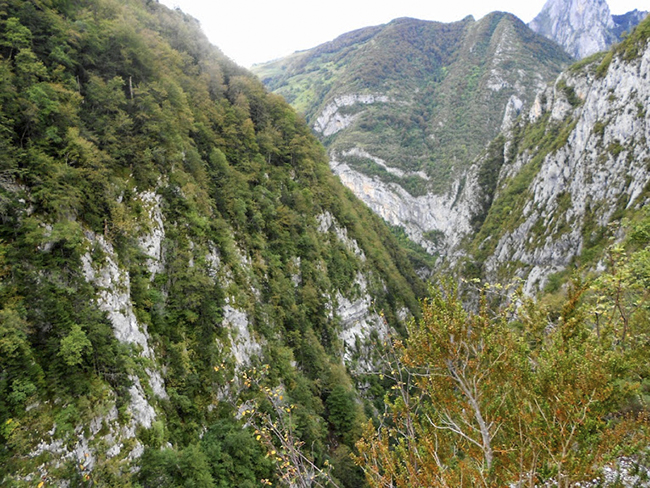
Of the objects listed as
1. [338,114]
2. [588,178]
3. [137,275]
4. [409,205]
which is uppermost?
[338,114]

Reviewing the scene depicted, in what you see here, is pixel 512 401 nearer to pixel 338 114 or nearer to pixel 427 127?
pixel 427 127

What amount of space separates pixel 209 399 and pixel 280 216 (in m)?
19.0

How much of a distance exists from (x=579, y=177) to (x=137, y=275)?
61.5m

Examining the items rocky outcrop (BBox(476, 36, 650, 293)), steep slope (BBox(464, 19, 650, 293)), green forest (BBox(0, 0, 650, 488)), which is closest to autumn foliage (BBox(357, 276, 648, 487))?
green forest (BBox(0, 0, 650, 488))

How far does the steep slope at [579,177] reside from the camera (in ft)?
140

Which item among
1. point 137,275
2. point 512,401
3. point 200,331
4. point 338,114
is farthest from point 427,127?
point 512,401

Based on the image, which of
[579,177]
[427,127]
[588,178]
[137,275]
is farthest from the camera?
[427,127]

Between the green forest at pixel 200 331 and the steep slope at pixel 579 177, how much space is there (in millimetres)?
27514

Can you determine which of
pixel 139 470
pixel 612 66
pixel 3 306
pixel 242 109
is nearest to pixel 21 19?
pixel 3 306

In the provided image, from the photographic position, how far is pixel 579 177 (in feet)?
168

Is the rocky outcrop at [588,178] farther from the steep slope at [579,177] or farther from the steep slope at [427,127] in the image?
the steep slope at [427,127]

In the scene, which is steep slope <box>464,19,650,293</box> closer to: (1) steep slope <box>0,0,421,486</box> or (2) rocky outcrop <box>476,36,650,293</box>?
(2) rocky outcrop <box>476,36,650,293</box>

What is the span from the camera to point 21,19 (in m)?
16.5

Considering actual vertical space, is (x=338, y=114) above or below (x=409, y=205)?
above
